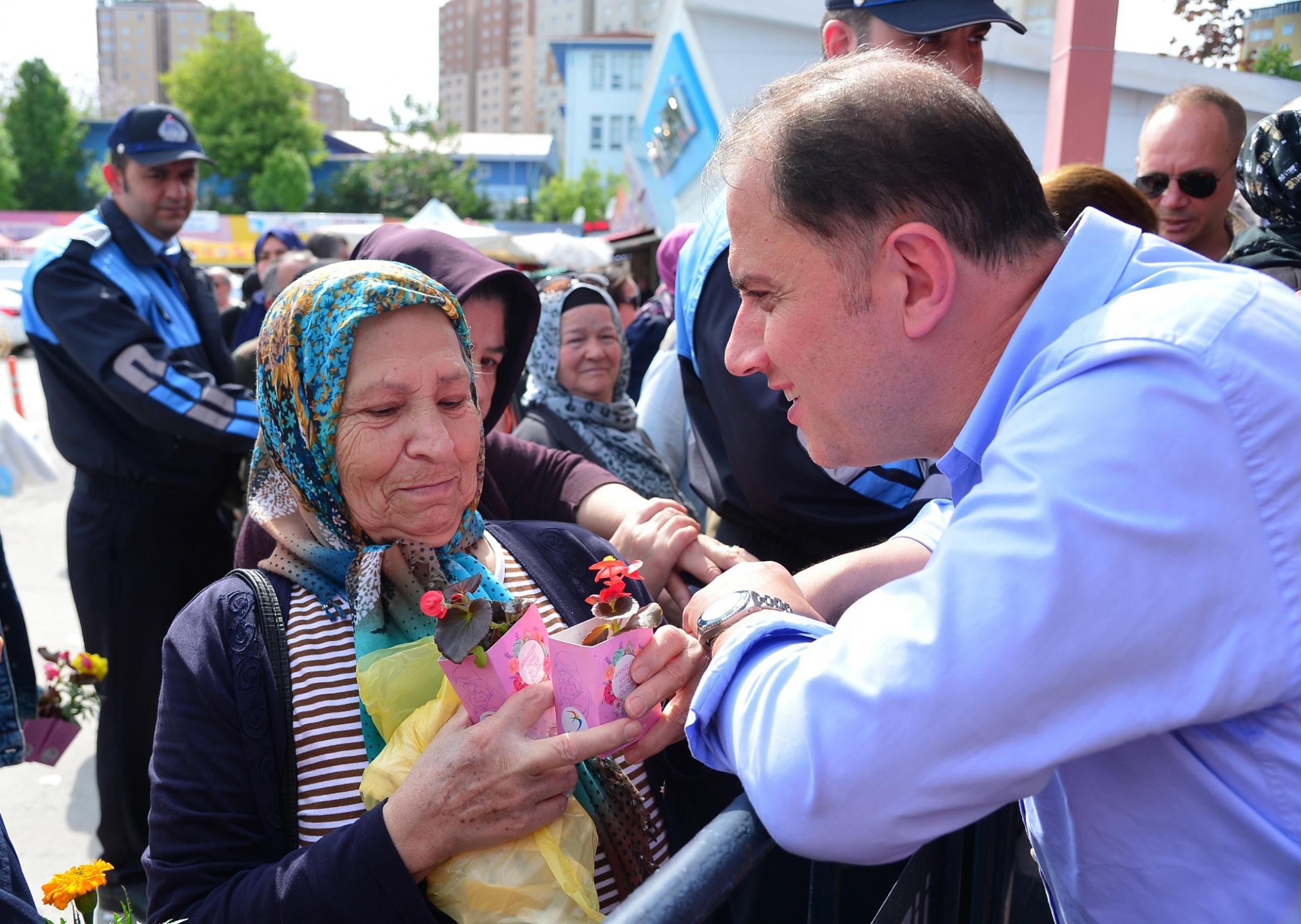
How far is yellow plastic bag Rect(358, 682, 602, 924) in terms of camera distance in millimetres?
1421

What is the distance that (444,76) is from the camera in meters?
135

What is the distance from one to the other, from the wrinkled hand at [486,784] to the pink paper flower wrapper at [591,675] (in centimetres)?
2

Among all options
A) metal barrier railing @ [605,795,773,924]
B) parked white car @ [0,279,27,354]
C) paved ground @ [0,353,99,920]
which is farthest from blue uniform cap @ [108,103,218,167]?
metal barrier railing @ [605,795,773,924]

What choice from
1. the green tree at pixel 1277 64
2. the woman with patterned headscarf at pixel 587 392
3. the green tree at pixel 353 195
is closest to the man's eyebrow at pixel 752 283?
the woman with patterned headscarf at pixel 587 392

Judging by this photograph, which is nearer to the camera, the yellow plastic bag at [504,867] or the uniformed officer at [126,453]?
the yellow plastic bag at [504,867]

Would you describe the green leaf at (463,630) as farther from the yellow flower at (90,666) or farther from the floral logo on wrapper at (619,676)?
the yellow flower at (90,666)

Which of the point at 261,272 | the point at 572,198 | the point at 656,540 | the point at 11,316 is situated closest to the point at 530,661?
the point at 656,540

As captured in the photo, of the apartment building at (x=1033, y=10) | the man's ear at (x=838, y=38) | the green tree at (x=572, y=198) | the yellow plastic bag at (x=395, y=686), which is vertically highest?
the green tree at (x=572, y=198)

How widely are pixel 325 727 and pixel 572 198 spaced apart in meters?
62.7

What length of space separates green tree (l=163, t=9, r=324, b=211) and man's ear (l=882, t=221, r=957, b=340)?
5564 centimetres

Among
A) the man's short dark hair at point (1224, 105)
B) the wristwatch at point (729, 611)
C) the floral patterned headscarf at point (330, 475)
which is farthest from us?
the man's short dark hair at point (1224, 105)

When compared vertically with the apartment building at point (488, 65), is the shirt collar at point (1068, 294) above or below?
below

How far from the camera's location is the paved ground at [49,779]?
13.2 feet

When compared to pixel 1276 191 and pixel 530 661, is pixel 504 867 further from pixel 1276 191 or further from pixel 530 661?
pixel 1276 191
